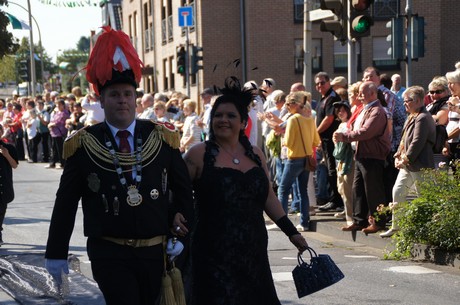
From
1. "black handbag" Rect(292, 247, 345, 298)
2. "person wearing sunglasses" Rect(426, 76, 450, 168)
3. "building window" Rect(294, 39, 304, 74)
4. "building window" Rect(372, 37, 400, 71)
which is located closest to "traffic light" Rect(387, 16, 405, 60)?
"person wearing sunglasses" Rect(426, 76, 450, 168)

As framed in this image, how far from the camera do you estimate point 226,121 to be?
19.6 feet

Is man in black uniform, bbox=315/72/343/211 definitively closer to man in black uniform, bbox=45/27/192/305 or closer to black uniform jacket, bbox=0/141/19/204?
black uniform jacket, bbox=0/141/19/204

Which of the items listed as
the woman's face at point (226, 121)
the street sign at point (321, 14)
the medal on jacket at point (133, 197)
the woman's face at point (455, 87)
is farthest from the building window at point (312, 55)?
the medal on jacket at point (133, 197)

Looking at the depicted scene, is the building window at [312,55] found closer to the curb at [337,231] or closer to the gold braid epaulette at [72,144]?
the curb at [337,231]

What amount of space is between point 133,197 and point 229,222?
84 cm

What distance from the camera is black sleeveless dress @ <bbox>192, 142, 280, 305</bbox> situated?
575 centimetres

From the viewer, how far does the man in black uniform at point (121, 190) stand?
16.6 feet

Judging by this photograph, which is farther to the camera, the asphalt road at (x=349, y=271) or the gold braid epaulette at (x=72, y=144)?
the asphalt road at (x=349, y=271)

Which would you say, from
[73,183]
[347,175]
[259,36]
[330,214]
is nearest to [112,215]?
[73,183]

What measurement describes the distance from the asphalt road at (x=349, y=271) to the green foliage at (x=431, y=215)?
274mm

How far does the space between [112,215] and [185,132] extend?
11.4 meters

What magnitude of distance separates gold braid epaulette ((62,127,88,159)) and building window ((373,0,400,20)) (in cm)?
3459

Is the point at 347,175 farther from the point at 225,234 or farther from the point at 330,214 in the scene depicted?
the point at 225,234

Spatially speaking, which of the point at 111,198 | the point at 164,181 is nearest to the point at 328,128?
the point at 164,181
